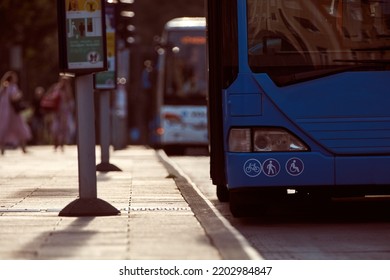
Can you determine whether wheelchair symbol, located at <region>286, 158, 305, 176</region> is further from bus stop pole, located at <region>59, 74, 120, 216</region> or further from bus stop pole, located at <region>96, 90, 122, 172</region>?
bus stop pole, located at <region>96, 90, 122, 172</region>

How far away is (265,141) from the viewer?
11.9 m

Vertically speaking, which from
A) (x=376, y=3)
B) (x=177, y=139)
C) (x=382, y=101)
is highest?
(x=376, y=3)

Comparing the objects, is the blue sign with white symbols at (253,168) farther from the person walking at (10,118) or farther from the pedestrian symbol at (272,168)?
the person walking at (10,118)

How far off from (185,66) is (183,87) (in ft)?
1.87

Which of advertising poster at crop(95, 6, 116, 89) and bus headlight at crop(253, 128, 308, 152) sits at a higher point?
advertising poster at crop(95, 6, 116, 89)

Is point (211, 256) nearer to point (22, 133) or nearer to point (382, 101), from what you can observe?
point (382, 101)

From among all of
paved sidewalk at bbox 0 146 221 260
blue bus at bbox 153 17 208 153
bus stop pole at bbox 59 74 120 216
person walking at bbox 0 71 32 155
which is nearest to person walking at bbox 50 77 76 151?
person walking at bbox 0 71 32 155

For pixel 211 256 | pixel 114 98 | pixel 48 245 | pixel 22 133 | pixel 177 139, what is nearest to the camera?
pixel 211 256

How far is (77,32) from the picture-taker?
496 inches

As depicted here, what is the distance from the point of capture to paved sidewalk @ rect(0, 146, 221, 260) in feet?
30.9

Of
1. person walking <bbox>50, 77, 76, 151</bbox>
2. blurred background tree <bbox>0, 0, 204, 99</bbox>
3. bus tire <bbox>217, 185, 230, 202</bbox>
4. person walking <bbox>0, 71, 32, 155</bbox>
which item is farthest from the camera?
blurred background tree <bbox>0, 0, 204, 99</bbox>

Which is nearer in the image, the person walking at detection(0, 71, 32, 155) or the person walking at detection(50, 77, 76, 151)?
the person walking at detection(0, 71, 32, 155)

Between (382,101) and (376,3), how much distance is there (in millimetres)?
863
